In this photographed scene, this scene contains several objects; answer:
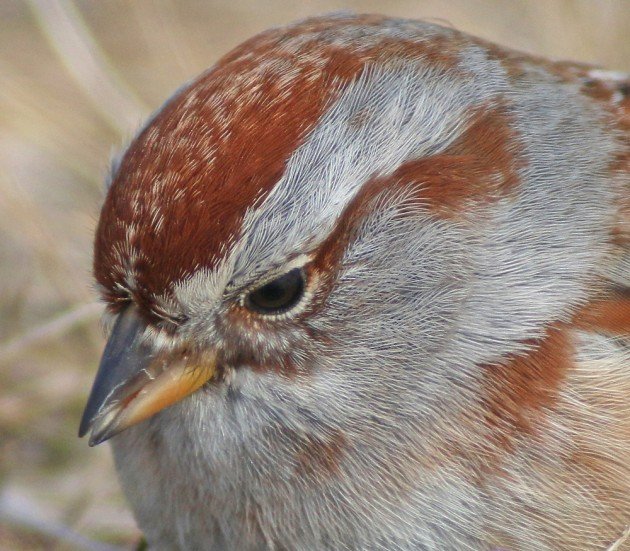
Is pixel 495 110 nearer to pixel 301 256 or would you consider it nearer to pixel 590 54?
pixel 301 256

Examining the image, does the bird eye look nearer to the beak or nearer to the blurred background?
the beak

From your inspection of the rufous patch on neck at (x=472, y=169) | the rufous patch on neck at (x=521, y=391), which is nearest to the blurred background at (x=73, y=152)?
the rufous patch on neck at (x=472, y=169)

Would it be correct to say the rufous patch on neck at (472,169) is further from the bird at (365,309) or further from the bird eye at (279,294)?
the bird eye at (279,294)

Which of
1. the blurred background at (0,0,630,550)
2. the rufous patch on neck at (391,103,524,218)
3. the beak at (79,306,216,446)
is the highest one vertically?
the rufous patch on neck at (391,103,524,218)

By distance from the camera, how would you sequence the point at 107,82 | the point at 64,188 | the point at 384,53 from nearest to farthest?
the point at 384,53
the point at 107,82
the point at 64,188

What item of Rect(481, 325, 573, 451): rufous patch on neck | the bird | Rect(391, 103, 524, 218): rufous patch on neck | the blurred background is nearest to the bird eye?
the bird

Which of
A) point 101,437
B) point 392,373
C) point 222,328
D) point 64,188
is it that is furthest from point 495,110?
point 64,188
